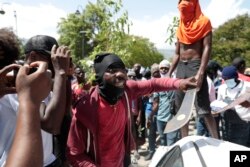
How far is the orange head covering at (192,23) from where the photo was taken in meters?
4.00

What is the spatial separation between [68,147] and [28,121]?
1.67 metres

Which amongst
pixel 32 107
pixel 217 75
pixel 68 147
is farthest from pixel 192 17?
pixel 217 75

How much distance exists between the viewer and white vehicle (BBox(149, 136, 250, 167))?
2.04 metres

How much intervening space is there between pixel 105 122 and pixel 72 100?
622mm

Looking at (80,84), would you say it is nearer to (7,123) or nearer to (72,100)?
(72,100)

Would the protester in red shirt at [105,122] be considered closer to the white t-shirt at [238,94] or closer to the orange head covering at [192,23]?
the orange head covering at [192,23]

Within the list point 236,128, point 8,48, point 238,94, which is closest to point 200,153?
point 8,48

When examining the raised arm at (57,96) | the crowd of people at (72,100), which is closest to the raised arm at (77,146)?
the crowd of people at (72,100)

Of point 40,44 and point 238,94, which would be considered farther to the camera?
point 238,94

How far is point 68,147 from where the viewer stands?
2697mm

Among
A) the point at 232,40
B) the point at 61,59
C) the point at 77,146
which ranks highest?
the point at 232,40

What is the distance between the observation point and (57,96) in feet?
7.19

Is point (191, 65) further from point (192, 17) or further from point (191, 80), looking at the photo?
point (191, 80)

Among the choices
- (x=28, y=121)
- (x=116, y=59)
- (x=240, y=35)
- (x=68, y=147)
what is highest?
(x=240, y=35)
